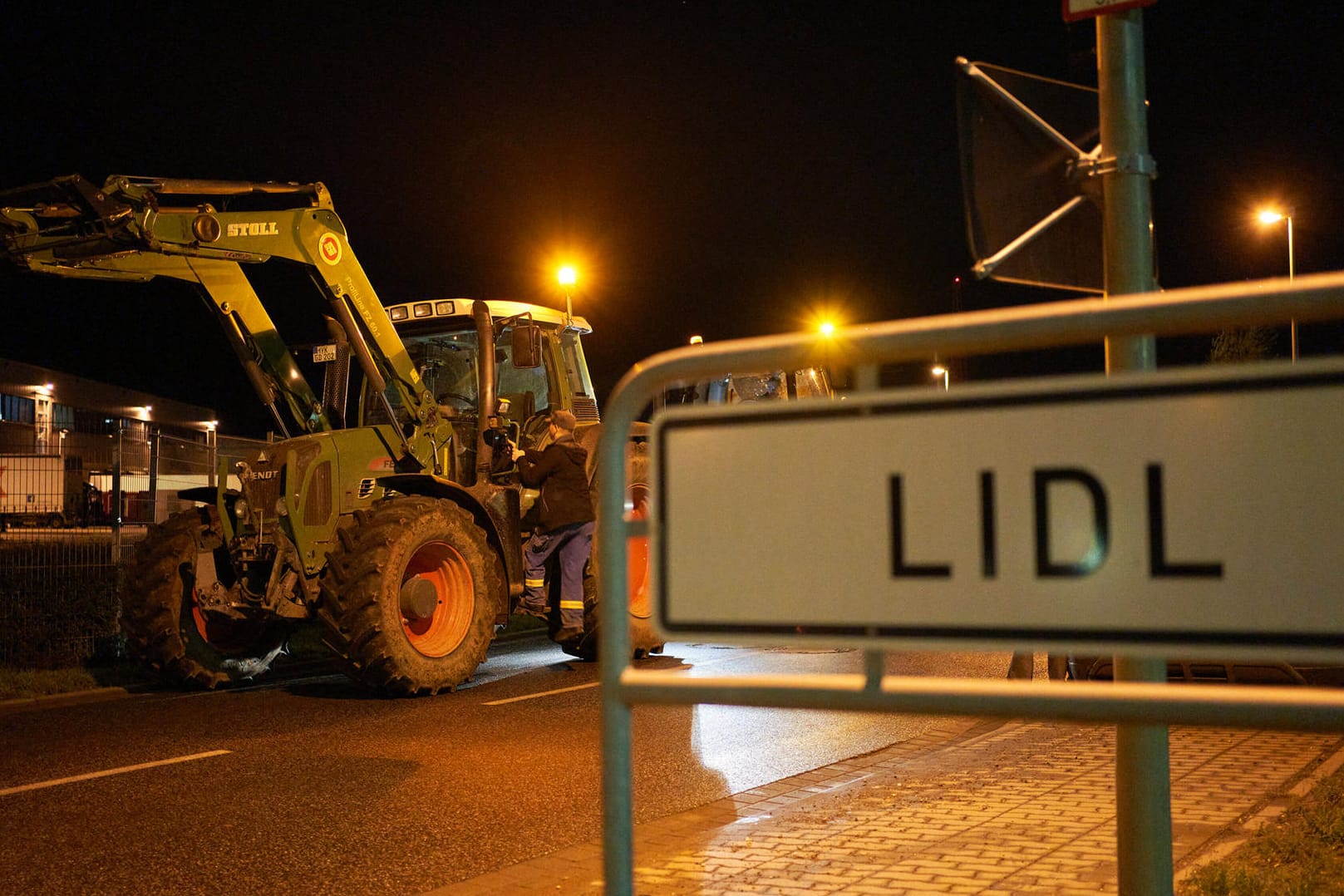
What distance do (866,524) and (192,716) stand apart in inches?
318

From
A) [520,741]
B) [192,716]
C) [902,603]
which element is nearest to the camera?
[902,603]

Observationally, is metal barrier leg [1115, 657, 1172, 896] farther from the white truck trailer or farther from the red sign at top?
the white truck trailer

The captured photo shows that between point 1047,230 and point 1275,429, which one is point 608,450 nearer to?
point 1275,429

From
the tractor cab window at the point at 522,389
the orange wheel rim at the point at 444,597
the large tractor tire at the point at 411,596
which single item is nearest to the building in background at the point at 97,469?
the tractor cab window at the point at 522,389

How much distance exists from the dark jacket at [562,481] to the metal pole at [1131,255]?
762 cm

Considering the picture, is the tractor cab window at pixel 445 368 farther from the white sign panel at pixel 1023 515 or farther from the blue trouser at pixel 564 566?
the white sign panel at pixel 1023 515

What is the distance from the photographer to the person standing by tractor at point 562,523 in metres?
10.4

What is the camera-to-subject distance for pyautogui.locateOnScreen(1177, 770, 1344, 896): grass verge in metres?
3.99

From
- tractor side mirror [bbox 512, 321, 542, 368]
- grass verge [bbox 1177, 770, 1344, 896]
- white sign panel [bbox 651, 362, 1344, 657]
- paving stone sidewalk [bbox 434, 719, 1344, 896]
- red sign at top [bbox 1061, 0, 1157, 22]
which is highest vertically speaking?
tractor side mirror [bbox 512, 321, 542, 368]

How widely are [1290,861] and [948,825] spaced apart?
1304 mm

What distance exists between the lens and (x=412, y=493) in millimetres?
10609

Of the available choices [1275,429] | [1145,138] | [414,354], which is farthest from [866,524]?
[414,354]

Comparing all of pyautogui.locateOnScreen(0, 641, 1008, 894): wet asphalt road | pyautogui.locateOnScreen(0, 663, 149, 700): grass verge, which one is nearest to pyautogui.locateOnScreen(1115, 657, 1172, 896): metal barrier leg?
pyautogui.locateOnScreen(0, 641, 1008, 894): wet asphalt road

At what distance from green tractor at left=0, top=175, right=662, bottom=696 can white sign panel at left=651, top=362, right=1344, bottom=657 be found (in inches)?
277
